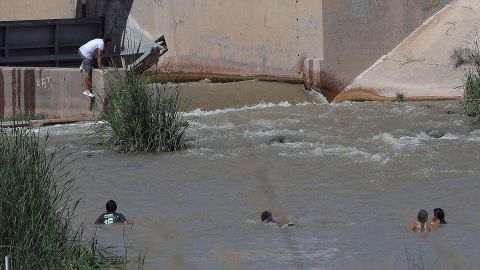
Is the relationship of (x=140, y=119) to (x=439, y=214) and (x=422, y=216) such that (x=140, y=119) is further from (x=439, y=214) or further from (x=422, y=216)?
(x=422, y=216)

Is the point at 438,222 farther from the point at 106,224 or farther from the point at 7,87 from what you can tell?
the point at 7,87

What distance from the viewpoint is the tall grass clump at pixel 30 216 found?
348 inches

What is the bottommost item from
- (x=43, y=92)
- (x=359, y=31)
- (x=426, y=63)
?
(x=43, y=92)

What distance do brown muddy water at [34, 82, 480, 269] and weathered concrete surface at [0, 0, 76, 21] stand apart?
8.10 m

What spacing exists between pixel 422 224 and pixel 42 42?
53.2 feet

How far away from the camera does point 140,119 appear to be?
17125 millimetres

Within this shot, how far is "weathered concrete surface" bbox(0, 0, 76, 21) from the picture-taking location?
28.7 metres

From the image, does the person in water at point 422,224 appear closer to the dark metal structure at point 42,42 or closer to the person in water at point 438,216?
the person in water at point 438,216

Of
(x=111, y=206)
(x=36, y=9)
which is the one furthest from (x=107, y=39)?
(x=111, y=206)

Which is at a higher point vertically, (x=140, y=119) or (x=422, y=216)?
(x=140, y=119)

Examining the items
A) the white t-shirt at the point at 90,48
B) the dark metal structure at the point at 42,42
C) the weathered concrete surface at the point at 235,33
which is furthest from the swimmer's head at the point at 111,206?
the dark metal structure at the point at 42,42

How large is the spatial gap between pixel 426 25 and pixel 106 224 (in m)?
11.6

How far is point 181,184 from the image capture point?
600 inches

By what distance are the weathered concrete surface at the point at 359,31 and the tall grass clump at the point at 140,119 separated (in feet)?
19.8
